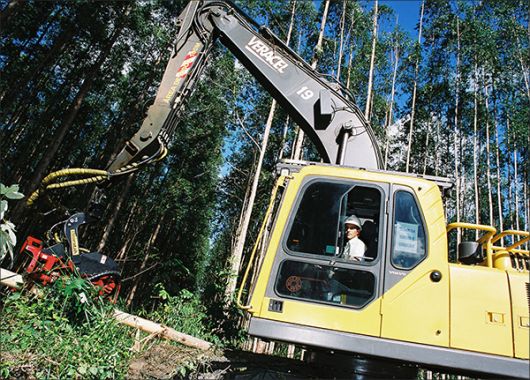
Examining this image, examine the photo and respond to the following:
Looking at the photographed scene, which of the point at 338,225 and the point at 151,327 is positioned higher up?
the point at 338,225

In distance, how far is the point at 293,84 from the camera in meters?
5.18

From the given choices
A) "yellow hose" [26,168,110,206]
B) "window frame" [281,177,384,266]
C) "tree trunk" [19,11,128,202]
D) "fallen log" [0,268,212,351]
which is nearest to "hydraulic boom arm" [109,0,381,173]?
"yellow hose" [26,168,110,206]

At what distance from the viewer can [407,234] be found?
11.7ft

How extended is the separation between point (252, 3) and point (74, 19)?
26.8ft

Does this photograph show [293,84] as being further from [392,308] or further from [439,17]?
[439,17]

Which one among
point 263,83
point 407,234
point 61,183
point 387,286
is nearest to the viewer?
point 387,286

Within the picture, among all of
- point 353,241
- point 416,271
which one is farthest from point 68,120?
point 416,271

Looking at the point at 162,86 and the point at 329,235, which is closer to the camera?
the point at 329,235

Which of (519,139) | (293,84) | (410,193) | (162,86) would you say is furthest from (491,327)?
(519,139)

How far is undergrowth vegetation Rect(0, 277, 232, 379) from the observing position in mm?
3311

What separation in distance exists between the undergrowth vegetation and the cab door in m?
2.88

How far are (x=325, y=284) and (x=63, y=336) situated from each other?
2850 mm

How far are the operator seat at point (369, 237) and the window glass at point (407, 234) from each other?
7.3 inches

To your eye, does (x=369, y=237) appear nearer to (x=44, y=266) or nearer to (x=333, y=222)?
(x=333, y=222)
